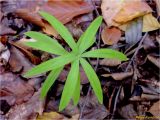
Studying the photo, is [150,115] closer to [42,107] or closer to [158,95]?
[158,95]

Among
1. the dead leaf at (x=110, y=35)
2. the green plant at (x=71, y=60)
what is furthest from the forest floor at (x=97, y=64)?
the green plant at (x=71, y=60)

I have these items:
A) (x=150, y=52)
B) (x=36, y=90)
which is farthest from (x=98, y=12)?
(x=36, y=90)

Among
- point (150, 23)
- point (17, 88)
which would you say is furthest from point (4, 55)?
point (150, 23)

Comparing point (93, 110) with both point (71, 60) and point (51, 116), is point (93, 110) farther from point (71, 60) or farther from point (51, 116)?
point (71, 60)

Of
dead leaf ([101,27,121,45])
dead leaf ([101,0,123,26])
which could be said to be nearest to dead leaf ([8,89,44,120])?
dead leaf ([101,27,121,45])

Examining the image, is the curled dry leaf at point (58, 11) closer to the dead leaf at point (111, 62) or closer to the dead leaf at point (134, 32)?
the dead leaf at point (134, 32)

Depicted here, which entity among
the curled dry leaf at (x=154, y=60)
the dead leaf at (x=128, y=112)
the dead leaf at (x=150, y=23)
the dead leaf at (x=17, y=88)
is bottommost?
the dead leaf at (x=128, y=112)
